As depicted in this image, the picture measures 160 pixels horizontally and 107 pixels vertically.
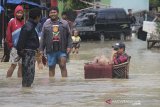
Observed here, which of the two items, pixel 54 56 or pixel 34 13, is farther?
pixel 54 56

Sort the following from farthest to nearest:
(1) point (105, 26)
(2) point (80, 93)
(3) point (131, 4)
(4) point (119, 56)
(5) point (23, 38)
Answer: (3) point (131, 4) → (1) point (105, 26) → (4) point (119, 56) → (5) point (23, 38) → (2) point (80, 93)

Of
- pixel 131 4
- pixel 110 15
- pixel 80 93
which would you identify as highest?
pixel 80 93

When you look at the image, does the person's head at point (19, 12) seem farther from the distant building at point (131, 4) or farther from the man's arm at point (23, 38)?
the distant building at point (131, 4)

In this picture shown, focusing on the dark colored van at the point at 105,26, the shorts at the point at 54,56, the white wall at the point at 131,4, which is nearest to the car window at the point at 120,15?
the dark colored van at the point at 105,26

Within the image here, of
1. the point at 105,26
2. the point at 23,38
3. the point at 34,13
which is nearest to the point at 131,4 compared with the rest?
the point at 105,26

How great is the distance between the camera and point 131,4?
56.8m

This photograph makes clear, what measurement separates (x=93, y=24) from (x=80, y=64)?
17334 millimetres

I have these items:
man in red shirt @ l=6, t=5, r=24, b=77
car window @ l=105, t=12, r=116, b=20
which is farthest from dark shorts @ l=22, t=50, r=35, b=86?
car window @ l=105, t=12, r=116, b=20

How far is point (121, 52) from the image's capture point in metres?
13.7

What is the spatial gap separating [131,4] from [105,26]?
20886 millimetres

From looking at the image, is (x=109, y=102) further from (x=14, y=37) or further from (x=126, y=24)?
(x=126, y=24)

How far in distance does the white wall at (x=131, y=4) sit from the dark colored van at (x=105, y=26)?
1796 centimetres

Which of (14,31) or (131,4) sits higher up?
(14,31)

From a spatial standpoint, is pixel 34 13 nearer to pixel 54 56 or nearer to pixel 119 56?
pixel 54 56
